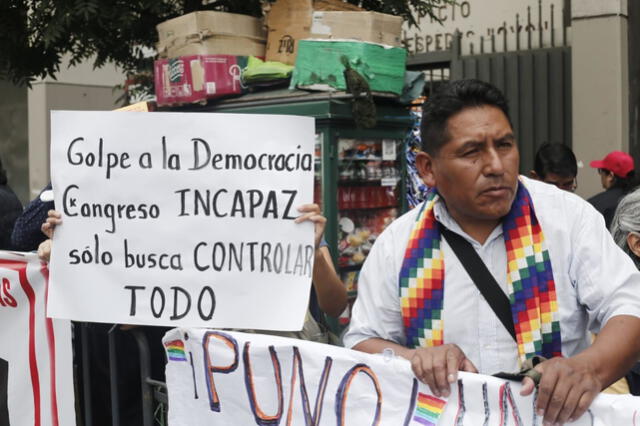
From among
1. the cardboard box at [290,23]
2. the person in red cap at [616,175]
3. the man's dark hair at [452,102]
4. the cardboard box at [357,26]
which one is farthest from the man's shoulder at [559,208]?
Answer: the cardboard box at [290,23]

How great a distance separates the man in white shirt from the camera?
209 cm

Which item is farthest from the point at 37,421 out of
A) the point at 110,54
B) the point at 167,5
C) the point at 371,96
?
the point at 110,54

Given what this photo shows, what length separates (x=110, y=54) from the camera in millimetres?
7594

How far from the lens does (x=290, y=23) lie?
603cm

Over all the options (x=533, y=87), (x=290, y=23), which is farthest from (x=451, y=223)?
(x=533, y=87)

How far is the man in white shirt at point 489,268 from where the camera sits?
6.86 feet

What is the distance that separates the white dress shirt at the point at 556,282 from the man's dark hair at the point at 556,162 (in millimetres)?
3651

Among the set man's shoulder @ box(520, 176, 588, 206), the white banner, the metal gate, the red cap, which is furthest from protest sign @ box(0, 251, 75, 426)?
the metal gate

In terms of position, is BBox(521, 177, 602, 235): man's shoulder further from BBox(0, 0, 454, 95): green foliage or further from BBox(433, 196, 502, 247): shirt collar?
BBox(0, 0, 454, 95): green foliage

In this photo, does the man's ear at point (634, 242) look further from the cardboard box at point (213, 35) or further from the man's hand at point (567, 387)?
the cardboard box at point (213, 35)

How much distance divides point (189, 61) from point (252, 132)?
3.55 metres

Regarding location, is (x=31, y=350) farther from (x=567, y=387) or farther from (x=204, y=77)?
(x=204, y=77)

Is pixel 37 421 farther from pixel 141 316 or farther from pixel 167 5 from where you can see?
pixel 167 5

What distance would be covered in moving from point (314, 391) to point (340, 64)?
3544mm
